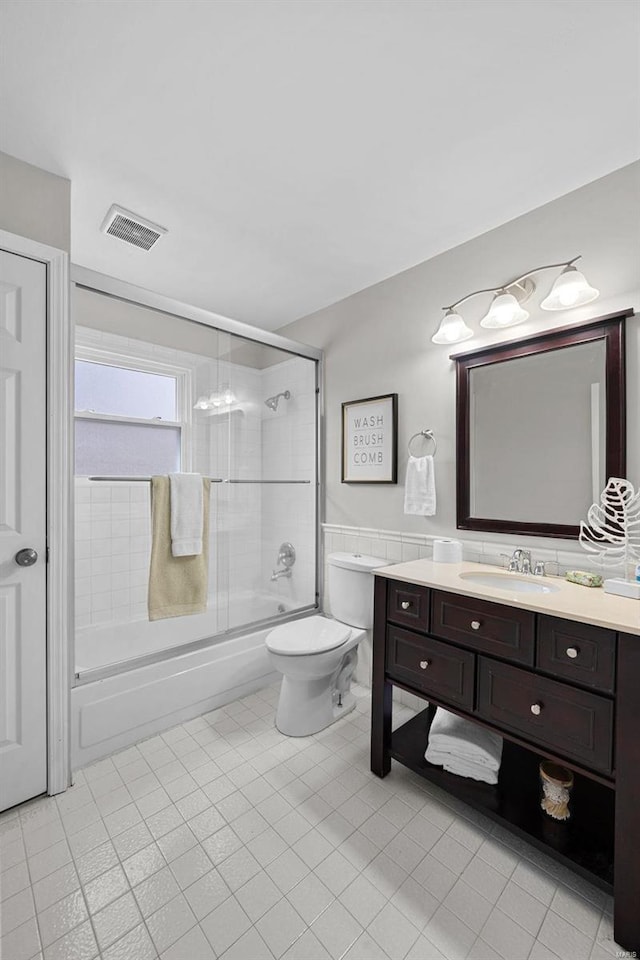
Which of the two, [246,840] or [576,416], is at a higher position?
[576,416]

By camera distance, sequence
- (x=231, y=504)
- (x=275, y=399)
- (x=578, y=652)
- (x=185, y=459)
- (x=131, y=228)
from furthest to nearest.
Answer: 1. (x=275, y=399)
2. (x=231, y=504)
3. (x=185, y=459)
4. (x=131, y=228)
5. (x=578, y=652)

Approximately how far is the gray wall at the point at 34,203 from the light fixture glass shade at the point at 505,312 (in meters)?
1.76

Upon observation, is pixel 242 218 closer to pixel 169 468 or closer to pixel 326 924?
pixel 169 468

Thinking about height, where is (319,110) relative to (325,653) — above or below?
above

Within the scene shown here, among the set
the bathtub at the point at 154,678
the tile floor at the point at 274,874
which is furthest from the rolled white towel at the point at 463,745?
the bathtub at the point at 154,678

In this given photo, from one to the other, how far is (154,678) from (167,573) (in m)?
0.48

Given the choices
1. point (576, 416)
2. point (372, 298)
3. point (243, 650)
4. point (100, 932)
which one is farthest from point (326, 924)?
point (372, 298)

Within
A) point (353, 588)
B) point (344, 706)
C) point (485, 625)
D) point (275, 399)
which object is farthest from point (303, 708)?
point (275, 399)

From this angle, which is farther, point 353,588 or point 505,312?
point 353,588

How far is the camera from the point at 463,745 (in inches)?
60.9

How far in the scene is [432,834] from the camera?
4.71ft

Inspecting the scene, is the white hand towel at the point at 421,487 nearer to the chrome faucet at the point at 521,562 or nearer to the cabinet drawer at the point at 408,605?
the chrome faucet at the point at 521,562

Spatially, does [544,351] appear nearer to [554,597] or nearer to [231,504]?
[554,597]

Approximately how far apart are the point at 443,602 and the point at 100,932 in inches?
52.6
